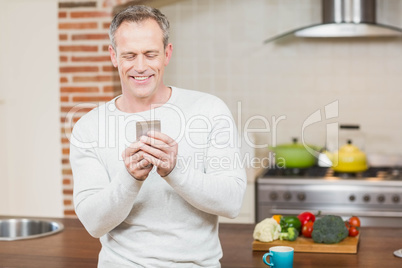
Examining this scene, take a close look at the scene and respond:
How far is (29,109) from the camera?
504 cm

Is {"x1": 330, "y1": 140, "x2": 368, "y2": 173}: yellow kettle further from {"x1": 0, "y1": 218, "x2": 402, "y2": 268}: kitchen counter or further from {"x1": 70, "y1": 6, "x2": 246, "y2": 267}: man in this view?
{"x1": 70, "y1": 6, "x2": 246, "y2": 267}: man

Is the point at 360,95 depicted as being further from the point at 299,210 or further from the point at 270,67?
the point at 299,210

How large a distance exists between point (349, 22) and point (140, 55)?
2.89 meters

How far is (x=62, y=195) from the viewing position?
4.80m

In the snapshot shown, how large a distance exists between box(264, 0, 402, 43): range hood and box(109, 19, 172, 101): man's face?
9.07ft

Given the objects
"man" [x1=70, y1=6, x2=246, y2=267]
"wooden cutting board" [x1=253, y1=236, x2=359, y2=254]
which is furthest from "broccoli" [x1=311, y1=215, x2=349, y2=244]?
"man" [x1=70, y1=6, x2=246, y2=267]

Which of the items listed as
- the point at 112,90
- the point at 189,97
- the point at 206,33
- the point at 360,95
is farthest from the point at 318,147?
the point at 189,97

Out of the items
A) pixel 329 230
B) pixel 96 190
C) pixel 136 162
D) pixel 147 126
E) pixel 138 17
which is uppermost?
pixel 138 17

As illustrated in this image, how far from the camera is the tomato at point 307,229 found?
2.67m

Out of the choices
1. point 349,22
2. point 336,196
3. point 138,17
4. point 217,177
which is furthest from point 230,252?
point 349,22

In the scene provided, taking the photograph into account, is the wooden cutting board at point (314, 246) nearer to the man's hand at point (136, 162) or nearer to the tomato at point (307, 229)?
the tomato at point (307, 229)

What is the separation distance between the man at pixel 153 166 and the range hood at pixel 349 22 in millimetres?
2665

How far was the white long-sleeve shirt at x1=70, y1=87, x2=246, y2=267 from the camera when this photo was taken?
6.88ft

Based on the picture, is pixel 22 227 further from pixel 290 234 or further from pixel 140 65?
pixel 140 65
